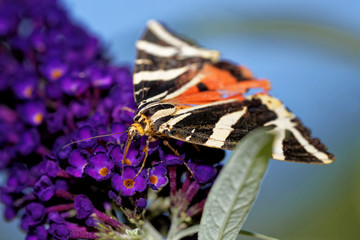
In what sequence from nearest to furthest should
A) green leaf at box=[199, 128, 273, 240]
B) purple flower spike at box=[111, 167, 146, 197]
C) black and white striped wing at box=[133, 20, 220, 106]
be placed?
1. green leaf at box=[199, 128, 273, 240]
2. purple flower spike at box=[111, 167, 146, 197]
3. black and white striped wing at box=[133, 20, 220, 106]

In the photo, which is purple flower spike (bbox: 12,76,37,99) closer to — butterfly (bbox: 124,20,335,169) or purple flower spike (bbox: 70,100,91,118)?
purple flower spike (bbox: 70,100,91,118)

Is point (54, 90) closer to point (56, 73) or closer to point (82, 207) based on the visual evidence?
point (56, 73)

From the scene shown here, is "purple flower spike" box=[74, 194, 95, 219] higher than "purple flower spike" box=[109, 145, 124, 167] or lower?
lower

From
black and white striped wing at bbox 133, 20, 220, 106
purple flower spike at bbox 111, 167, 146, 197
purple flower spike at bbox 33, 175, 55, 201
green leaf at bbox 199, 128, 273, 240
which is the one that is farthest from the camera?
black and white striped wing at bbox 133, 20, 220, 106

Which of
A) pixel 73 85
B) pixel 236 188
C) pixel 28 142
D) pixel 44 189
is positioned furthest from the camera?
pixel 73 85

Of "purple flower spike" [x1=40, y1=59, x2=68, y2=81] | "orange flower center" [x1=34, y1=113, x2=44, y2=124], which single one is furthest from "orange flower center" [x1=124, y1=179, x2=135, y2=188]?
"purple flower spike" [x1=40, y1=59, x2=68, y2=81]

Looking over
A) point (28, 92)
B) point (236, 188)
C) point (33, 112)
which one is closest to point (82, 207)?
point (236, 188)

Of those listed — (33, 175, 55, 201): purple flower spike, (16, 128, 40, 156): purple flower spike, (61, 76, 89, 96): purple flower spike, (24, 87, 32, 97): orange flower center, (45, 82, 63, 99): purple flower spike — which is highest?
(61, 76, 89, 96): purple flower spike
